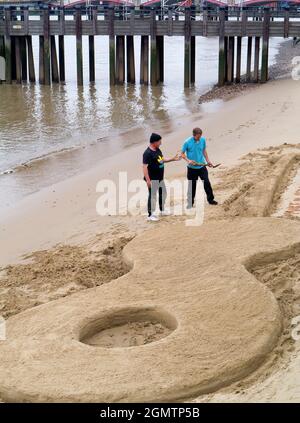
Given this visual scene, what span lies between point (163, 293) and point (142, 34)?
25.1 m

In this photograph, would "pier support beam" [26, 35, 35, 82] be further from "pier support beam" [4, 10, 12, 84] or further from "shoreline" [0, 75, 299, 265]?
"shoreline" [0, 75, 299, 265]

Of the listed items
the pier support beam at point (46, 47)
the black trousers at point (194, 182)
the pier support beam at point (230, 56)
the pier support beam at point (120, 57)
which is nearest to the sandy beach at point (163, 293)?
the black trousers at point (194, 182)

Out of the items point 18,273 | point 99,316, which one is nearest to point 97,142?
point 18,273

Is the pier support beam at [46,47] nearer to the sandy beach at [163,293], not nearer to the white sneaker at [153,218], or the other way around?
the sandy beach at [163,293]

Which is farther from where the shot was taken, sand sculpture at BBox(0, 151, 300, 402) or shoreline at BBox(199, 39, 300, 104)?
shoreline at BBox(199, 39, 300, 104)

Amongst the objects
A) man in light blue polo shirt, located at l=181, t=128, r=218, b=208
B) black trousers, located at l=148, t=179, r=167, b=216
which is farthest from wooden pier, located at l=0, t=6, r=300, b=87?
black trousers, located at l=148, t=179, r=167, b=216

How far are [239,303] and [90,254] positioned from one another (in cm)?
316

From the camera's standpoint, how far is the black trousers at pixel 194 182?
35.6ft

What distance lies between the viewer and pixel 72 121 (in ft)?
80.0

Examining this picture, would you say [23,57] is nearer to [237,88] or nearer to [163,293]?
[237,88]

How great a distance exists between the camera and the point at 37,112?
26484mm

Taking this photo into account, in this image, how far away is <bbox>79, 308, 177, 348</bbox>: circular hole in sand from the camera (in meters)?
6.79

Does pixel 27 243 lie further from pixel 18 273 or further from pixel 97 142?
pixel 97 142

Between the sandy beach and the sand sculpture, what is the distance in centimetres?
1
